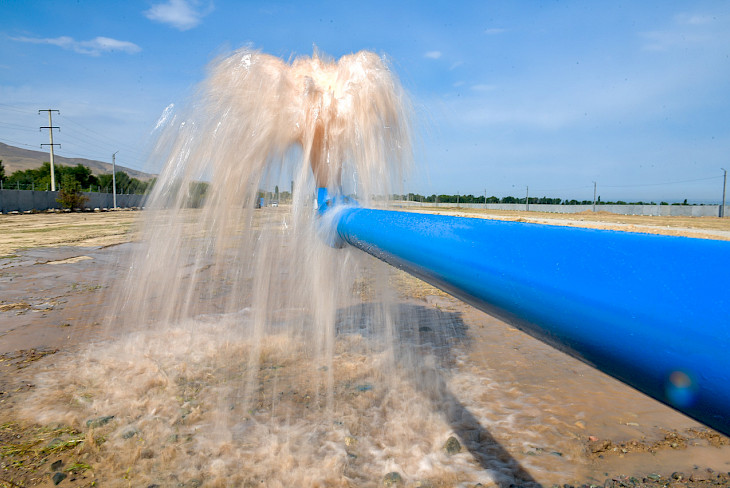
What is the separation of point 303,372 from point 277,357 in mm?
450

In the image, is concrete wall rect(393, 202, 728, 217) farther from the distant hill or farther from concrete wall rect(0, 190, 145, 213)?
the distant hill

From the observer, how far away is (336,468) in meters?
2.39

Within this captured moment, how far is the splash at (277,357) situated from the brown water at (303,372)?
14mm

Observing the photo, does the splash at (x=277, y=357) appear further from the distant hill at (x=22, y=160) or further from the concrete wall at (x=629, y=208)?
the distant hill at (x=22, y=160)

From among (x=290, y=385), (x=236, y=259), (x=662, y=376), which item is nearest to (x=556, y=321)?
(x=662, y=376)

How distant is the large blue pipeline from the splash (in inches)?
78.0

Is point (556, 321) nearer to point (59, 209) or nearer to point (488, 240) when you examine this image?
point (488, 240)

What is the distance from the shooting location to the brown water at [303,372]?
2.49m

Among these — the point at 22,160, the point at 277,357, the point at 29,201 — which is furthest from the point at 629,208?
the point at 22,160

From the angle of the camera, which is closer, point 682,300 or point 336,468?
point 682,300

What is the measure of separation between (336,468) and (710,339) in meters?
2.30

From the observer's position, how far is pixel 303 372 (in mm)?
3699

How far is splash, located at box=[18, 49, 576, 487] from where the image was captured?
98.1 inches

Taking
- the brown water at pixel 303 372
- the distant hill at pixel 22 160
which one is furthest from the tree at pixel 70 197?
the distant hill at pixel 22 160
